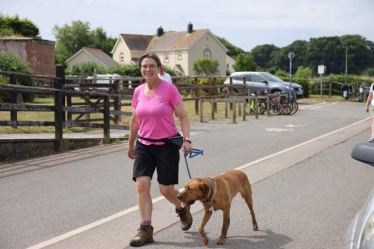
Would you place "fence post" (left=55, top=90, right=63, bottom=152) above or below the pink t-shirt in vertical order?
below

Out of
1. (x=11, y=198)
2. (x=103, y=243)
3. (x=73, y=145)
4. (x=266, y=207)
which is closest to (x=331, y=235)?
(x=266, y=207)

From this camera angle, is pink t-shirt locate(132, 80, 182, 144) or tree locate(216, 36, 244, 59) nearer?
pink t-shirt locate(132, 80, 182, 144)

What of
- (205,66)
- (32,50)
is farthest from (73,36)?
(32,50)

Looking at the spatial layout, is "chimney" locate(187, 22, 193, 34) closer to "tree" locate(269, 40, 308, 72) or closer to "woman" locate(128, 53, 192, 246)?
"tree" locate(269, 40, 308, 72)

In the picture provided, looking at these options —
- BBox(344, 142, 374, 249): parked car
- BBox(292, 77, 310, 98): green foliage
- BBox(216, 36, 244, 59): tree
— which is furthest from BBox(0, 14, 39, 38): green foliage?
BBox(216, 36, 244, 59): tree

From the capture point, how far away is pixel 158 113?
17.4 feet

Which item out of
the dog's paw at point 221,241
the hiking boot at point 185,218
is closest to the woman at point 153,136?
the hiking boot at point 185,218

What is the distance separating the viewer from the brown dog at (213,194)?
190 inches

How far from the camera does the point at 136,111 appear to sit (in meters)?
5.42

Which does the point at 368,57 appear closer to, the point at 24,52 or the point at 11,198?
the point at 24,52

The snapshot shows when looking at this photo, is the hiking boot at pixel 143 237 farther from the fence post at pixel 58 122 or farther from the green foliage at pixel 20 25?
the green foliage at pixel 20 25

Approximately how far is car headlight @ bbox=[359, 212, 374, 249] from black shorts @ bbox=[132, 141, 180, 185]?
9.47 feet

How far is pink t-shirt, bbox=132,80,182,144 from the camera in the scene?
532cm

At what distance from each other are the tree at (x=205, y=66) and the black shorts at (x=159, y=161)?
6710cm
